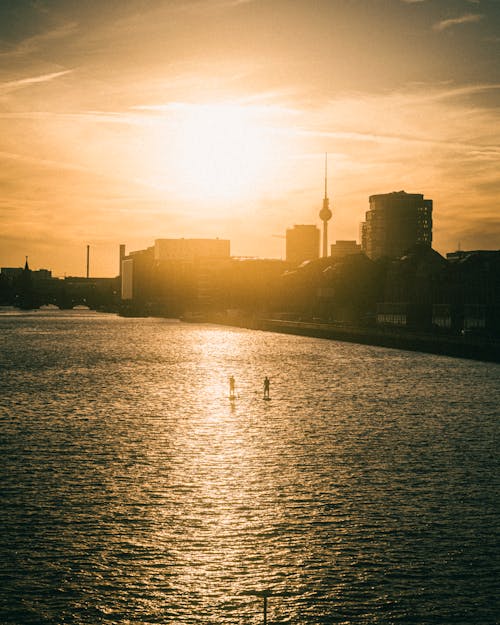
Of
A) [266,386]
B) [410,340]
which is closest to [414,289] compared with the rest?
[410,340]

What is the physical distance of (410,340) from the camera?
95750mm

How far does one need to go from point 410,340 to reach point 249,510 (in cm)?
7854

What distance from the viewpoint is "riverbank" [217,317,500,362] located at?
77625 millimetres

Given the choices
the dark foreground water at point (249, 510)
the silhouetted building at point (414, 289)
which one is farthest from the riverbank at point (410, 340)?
the dark foreground water at point (249, 510)

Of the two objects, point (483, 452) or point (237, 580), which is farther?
point (483, 452)

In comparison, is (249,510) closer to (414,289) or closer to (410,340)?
(410,340)

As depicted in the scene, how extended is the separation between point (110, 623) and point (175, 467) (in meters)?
12.4

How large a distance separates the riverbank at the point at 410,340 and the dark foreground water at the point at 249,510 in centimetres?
3465

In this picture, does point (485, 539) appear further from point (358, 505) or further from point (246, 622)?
point (246, 622)

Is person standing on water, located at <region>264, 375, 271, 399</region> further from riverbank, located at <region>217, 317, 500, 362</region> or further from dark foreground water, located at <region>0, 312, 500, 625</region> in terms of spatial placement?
riverbank, located at <region>217, 317, 500, 362</region>

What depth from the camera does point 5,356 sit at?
273 feet

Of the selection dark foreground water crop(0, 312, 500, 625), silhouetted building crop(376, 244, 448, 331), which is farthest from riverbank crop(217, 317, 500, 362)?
dark foreground water crop(0, 312, 500, 625)

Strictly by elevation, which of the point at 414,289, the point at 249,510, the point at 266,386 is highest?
the point at 414,289

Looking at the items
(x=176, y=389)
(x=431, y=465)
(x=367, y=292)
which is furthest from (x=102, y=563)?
(x=367, y=292)
